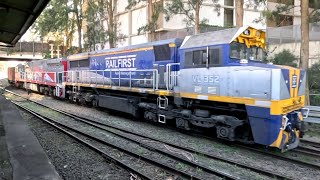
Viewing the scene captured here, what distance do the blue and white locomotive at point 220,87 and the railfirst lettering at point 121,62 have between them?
48 mm

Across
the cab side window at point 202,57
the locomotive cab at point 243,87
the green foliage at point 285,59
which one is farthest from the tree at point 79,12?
the locomotive cab at point 243,87

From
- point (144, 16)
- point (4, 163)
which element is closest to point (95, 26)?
point (144, 16)

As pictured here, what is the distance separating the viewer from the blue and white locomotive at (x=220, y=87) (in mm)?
8391

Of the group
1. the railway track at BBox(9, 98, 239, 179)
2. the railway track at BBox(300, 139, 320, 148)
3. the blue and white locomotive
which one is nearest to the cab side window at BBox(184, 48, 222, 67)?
the blue and white locomotive

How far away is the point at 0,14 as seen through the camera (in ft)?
25.8

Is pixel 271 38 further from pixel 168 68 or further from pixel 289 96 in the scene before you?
pixel 289 96

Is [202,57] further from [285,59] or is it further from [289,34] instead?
[289,34]

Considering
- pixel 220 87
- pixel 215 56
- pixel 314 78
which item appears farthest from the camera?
pixel 314 78

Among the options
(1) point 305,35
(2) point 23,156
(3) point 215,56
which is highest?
(1) point 305,35

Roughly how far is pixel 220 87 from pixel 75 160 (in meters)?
4.68

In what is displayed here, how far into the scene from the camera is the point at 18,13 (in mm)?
7648

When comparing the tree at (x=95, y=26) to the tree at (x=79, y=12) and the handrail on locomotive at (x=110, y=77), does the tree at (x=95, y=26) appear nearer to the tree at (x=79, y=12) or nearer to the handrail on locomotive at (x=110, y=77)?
the tree at (x=79, y=12)

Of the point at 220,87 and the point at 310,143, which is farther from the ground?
the point at 220,87

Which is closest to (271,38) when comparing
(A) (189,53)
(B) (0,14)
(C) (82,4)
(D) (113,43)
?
(D) (113,43)
